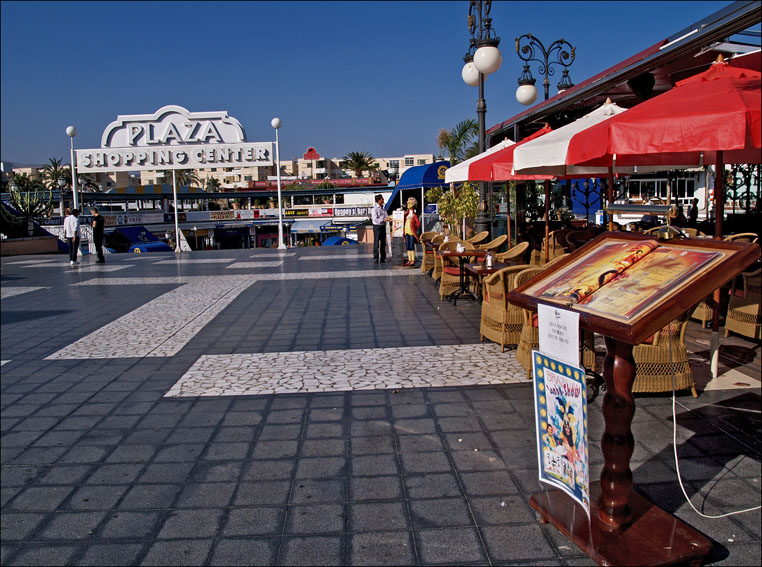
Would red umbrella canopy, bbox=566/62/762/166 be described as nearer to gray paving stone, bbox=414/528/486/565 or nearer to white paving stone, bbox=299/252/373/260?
gray paving stone, bbox=414/528/486/565

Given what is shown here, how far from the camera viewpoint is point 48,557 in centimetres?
257

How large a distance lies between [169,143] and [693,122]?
22.1 metres

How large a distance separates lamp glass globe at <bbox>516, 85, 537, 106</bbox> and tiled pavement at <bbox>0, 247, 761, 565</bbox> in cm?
786

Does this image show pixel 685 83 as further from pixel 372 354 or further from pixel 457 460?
pixel 372 354

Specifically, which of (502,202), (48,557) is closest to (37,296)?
(48,557)

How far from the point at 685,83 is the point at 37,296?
33.9ft

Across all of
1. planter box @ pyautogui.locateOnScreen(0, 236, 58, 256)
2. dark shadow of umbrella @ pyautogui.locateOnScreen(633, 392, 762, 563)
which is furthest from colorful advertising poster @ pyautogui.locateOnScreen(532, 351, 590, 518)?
planter box @ pyautogui.locateOnScreen(0, 236, 58, 256)

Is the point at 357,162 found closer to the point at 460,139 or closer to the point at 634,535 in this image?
the point at 460,139

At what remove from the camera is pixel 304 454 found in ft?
11.7

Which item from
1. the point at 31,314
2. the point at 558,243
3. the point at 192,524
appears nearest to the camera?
the point at 192,524

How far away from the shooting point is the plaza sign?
2214 cm

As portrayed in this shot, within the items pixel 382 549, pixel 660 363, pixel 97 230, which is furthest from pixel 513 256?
pixel 97 230

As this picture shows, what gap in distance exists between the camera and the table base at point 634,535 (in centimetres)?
237

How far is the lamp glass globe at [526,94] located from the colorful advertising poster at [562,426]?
37.1 feet
